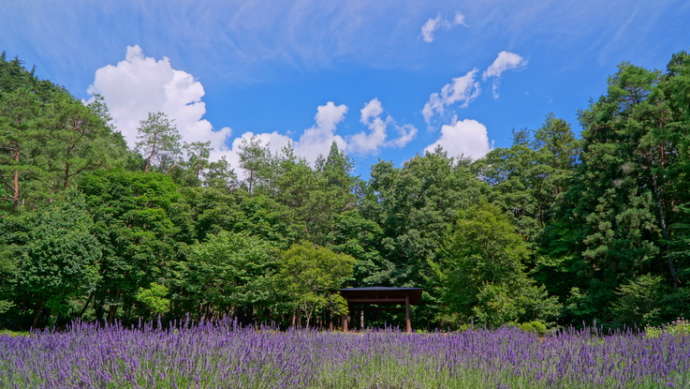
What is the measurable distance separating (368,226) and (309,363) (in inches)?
1097

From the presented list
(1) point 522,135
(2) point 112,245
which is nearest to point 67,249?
(2) point 112,245

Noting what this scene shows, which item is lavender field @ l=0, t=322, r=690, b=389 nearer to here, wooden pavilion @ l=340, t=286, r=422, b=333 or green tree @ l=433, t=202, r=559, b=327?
green tree @ l=433, t=202, r=559, b=327

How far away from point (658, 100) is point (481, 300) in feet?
45.9

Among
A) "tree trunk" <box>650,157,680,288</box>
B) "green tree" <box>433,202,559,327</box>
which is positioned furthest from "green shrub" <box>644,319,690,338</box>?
"tree trunk" <box>650,157,680,288</box>

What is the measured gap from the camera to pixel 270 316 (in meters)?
29.3

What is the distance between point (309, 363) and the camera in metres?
4.32

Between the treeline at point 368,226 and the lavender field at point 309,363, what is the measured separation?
458 inches

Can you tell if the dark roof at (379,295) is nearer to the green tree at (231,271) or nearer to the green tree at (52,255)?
the green tree at (231,271)

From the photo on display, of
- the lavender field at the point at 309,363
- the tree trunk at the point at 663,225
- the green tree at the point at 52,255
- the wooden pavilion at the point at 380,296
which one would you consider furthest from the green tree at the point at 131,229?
the tree trunk at the point at 663,225

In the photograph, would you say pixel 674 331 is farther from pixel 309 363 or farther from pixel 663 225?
pixel 663 225

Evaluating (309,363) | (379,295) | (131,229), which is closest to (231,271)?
(131,229)

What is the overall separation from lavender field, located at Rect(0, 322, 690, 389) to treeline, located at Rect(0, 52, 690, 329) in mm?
11629

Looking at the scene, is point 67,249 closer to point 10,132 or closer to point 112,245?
point 112,245

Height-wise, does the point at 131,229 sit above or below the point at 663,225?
above
